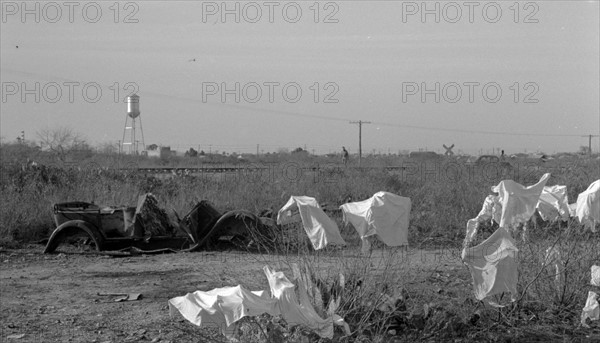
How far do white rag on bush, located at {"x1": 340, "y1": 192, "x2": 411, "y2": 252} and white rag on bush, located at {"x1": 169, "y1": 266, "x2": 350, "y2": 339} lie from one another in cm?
125

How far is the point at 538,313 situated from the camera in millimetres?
7492

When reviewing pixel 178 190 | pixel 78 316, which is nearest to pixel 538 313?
pixel 78 316

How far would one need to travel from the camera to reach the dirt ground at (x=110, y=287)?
6926 mm

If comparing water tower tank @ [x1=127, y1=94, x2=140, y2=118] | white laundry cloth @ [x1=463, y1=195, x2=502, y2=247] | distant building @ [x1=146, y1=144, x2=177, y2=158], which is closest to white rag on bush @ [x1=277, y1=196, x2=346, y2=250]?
white laundry cloth @ [x1=463, y1=195, x2=502, y2=247]

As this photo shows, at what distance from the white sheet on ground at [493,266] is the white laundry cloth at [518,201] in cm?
90

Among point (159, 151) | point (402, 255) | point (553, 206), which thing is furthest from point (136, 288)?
point (159, 151)

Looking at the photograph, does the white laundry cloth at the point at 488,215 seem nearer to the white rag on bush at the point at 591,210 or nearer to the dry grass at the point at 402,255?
the dry grass at the point at 402,255

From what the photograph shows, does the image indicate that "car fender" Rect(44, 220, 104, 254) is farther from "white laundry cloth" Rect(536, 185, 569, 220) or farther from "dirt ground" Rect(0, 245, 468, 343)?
"white laundry cloth" Rect(536, 185, 569, 220)

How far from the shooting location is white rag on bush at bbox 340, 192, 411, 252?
264 inches

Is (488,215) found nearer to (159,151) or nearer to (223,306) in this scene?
(223,306)

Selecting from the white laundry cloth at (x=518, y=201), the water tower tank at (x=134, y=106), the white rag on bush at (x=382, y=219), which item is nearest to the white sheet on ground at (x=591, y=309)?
the white laundry cloth at (x=518, y=201)

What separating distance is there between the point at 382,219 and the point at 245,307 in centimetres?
198

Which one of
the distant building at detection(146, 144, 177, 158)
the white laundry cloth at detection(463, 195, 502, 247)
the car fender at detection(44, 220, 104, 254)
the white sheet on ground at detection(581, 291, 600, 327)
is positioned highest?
the distant building at detection(146, 144, 177, 158)

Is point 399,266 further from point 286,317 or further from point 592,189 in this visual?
point 592,189
